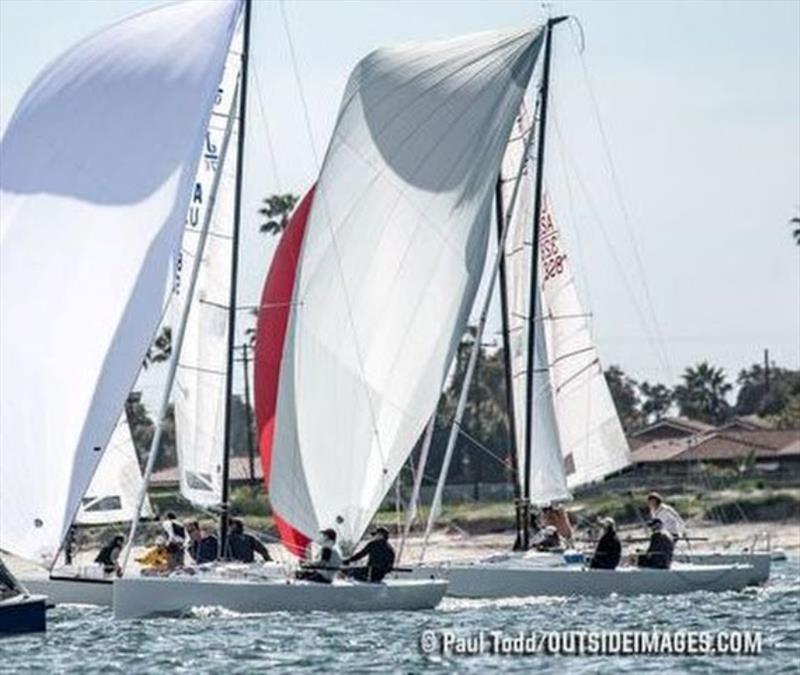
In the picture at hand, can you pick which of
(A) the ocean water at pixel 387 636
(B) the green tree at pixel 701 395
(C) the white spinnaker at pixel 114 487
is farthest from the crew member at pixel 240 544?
(B) the green tree at pixel 701 395

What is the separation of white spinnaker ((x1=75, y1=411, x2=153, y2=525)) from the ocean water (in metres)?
7.22

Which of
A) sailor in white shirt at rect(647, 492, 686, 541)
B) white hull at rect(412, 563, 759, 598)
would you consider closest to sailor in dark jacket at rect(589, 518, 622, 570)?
white hull at rect(412, 563, 759, 598)

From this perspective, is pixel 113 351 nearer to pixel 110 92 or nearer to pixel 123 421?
pixel 110 92

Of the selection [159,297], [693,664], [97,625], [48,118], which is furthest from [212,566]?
[693,664]

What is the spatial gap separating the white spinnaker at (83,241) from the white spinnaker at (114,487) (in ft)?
45.5

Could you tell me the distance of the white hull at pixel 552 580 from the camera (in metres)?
48.2

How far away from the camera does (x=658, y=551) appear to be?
49.3 meters

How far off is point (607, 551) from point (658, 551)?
104 centimetres

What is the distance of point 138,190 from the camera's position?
42.0 metres

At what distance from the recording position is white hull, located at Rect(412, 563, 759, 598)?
158 feet

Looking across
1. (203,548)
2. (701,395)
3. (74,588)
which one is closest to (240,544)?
(203,548)

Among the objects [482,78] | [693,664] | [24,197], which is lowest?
[693,664]

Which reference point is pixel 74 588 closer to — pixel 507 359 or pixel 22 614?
pixel 507 359

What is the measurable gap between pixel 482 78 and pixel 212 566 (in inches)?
394
